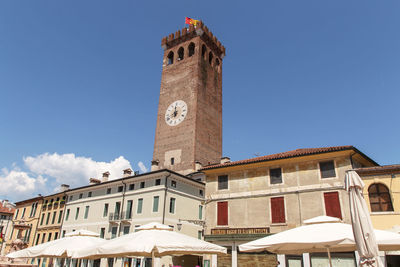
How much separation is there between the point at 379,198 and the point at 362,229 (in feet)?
38.6

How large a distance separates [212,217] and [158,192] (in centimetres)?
670

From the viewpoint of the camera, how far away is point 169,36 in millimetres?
45719

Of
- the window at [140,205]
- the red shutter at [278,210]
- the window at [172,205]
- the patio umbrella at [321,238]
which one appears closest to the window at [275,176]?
the red shutter at [278,210]

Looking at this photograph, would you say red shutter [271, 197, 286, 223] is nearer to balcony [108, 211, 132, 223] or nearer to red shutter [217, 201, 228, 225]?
red shutter [217, 201, 228, 225]

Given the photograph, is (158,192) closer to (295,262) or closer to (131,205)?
(131,205)

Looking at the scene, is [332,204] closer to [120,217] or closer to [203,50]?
[120,217]

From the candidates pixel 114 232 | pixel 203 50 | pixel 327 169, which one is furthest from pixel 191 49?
pixel 327 169

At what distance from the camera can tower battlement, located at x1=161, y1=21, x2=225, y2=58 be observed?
42656 mm

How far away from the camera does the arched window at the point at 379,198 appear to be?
15700 mm

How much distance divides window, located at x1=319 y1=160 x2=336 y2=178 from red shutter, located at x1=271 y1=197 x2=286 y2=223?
296cm

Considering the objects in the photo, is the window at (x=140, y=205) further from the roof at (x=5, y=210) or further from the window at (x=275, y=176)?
the roof at (x=5, y=210)

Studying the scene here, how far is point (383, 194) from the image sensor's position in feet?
52.3

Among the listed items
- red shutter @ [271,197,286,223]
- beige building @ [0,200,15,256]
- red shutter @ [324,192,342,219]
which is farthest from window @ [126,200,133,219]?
beige building @ [0,200,15,256]

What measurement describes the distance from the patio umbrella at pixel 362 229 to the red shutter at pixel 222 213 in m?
14.9
